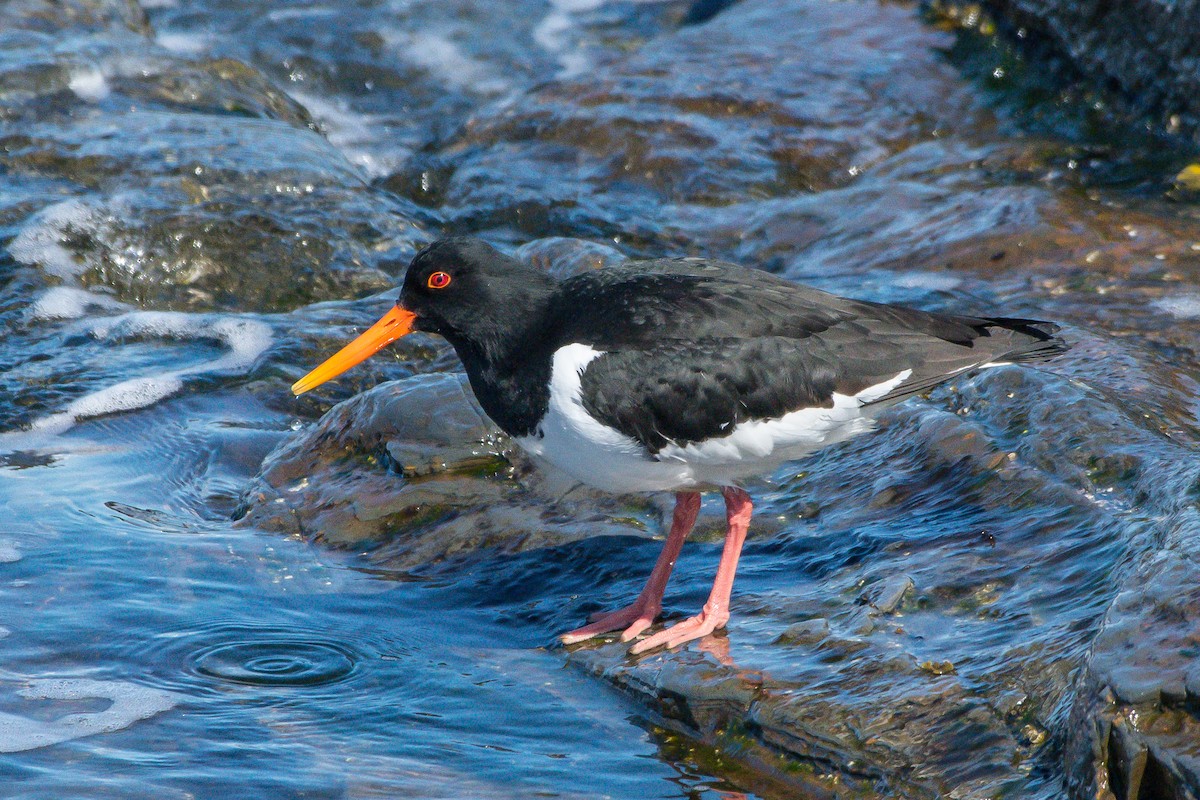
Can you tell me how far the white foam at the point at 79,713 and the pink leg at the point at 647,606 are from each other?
1395 millimetres

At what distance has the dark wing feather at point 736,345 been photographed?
4352 millimetres

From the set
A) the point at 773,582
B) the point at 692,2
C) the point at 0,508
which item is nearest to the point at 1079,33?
the point at 692,2

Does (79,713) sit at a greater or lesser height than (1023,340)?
lesser

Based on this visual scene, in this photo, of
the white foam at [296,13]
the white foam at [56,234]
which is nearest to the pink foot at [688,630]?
the white foam at [56,234]

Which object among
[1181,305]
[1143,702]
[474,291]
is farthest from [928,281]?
[1143,702]

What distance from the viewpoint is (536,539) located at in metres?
5.05

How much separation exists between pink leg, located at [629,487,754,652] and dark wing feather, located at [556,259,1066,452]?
399 mm

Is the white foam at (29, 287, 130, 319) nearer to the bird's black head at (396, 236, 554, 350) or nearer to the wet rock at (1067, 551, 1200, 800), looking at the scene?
the bird's black head at (396, 236, 554, 350)

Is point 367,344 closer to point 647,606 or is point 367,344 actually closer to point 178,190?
point 647,606

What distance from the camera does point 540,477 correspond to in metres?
5.38

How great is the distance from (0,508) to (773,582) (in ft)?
10.8

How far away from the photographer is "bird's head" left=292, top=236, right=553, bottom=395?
15.6 feet

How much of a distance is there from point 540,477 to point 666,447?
3.70 feet

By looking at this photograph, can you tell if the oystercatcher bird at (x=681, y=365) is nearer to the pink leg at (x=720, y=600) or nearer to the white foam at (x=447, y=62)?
the pink leg at (x=720, y=600)
